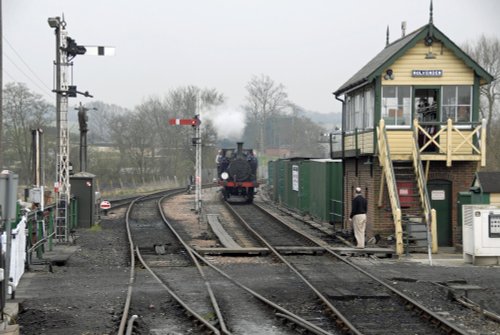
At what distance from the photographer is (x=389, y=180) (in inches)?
711

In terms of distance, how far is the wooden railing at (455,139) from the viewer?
18578mm

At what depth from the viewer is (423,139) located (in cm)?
2033

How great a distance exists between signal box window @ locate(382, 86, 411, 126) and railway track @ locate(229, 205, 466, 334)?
424 cm

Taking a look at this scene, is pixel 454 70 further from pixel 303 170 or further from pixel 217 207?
pixel 217 207

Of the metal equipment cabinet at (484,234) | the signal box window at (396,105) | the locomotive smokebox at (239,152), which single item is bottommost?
the metal equipment cabinet at (484,234)

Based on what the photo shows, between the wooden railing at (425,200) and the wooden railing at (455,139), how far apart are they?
234 mm

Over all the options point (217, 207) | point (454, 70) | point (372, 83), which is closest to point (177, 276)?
point (372, 83)

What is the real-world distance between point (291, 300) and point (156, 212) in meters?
21.2

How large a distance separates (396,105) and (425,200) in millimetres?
3044

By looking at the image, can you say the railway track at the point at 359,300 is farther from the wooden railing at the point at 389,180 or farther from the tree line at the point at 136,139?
the tree line at the point at 136,139

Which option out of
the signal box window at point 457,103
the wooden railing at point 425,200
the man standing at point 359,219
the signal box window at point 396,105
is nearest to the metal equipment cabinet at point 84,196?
the man standing at point 359,219

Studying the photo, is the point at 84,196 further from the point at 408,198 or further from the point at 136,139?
the point at 136,139

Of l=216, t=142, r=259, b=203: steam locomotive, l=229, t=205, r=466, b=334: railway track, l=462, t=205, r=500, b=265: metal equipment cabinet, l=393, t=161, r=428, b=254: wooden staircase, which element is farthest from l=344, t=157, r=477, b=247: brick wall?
l=216, t=142, r=259, b=203: steam locomotive

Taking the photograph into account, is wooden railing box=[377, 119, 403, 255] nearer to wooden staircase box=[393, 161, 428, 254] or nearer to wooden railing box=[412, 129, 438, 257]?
wooden staircase box=[393, 161, 428, 254]
